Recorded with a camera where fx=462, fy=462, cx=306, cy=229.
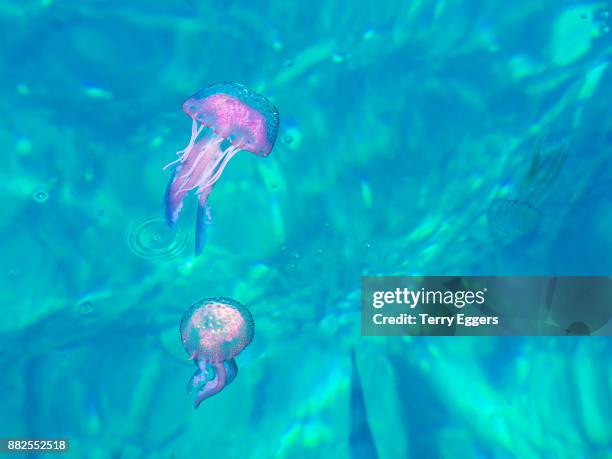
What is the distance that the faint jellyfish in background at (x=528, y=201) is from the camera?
1749 mm

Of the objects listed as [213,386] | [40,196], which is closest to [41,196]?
[40,196]

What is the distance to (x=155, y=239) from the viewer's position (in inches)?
66.7

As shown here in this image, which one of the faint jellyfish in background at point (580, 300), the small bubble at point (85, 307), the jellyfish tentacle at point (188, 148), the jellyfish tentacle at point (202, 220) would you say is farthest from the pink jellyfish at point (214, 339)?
the faint jellyfish in background at point (580, 300)

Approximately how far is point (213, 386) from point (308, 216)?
72 centimetres

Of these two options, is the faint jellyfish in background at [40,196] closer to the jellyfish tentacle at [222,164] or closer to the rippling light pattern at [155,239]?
the rippling light pattern at [155,239]

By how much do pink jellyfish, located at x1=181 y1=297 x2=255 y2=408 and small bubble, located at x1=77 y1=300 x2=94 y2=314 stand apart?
0.34 m

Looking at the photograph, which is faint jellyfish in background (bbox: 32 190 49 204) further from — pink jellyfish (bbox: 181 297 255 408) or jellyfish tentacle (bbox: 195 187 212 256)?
pink jellyfish (bbox: 181 297 255 408)

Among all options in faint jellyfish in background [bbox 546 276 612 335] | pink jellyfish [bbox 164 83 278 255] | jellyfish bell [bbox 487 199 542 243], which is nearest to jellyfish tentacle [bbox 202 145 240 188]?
pink jellyfish [bbox 164 83 278 255]

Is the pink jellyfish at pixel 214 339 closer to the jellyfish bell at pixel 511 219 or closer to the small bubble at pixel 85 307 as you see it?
the small bubble at pixel 85 307

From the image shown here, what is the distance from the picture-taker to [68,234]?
1688 millimetres

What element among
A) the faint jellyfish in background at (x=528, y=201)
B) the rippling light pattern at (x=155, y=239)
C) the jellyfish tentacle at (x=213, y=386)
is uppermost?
the faint jellyfish in background at (x=528, y=201)

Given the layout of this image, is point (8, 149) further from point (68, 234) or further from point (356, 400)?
point (356, 400)

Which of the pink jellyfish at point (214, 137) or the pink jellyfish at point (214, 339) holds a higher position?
the pink jellyfish at point (214, 137)

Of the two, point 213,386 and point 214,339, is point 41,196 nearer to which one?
point 214,339
